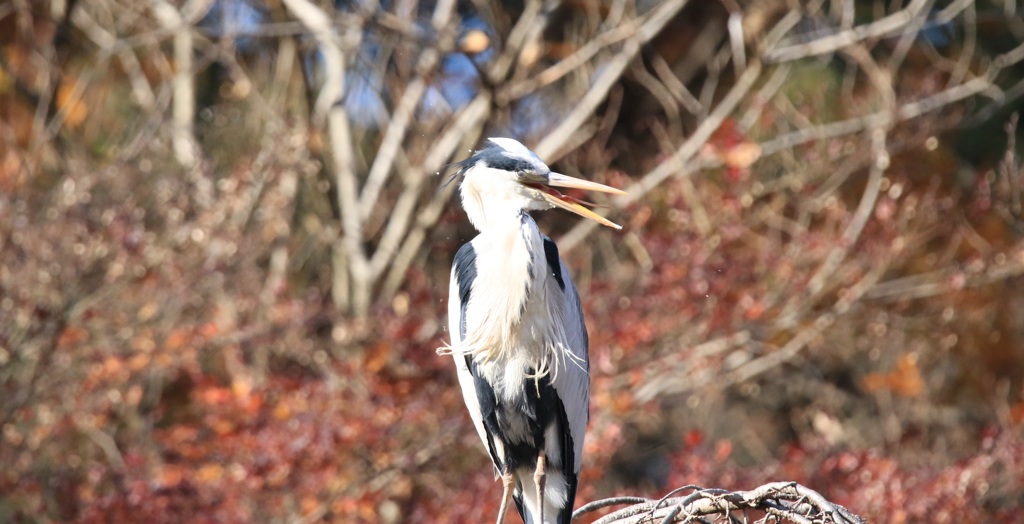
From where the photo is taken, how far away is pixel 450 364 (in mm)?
6082

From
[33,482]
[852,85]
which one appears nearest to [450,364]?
[33,482]

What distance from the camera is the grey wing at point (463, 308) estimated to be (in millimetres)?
3203

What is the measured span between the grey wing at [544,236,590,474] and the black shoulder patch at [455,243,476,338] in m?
0.21

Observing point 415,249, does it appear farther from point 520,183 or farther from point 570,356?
point 520,183

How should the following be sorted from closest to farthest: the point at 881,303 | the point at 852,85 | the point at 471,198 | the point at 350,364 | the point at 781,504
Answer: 1. the point at 781,504
2. the point at 471,198
3. the point at 350,364
4. the point at 881,303
5. the point at 852,85

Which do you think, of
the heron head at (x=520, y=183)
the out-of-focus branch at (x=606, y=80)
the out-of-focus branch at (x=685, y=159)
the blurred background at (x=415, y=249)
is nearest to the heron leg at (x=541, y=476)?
the heron head at (x=520, y=183)

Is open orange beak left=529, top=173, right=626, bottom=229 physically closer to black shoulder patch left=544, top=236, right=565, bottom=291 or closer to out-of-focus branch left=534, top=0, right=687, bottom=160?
black shoulder patch left=544, top=236, right=565, bottom=291

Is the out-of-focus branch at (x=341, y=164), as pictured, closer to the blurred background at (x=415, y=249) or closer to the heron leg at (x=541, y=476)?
the blurred background at (x=415, y=249)

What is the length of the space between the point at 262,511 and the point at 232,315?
1.07 meters

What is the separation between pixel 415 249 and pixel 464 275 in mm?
3402

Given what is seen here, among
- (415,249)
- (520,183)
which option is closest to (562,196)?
(520,183)

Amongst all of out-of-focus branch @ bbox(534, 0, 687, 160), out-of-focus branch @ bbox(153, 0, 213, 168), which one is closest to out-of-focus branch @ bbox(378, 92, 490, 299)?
out-of-focus branch @ bbox(534, 0, 687, 160)

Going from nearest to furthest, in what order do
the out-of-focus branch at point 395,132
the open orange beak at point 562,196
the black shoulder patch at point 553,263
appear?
1. the open orange beak at point 562,196
2. the black shoulder patch at point 553,263
3. the out-of-focus branch at point 395,132

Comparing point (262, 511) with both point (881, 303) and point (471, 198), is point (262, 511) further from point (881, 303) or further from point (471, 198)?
point (881, 303)
